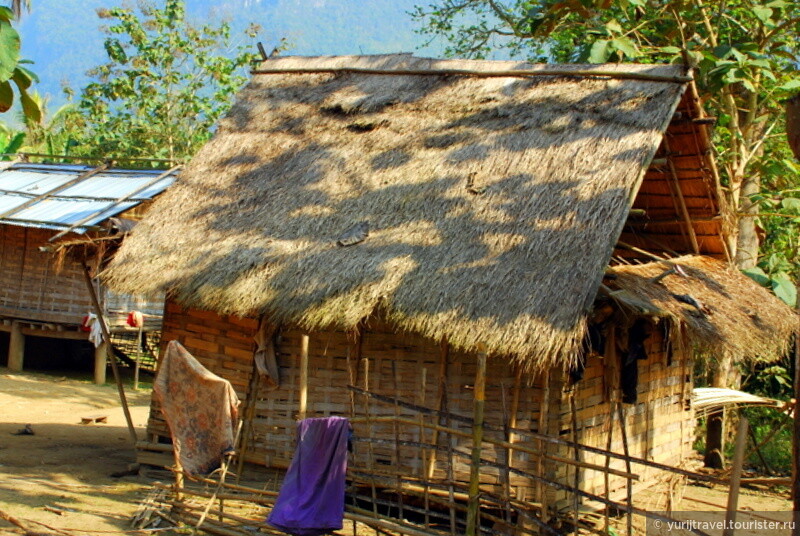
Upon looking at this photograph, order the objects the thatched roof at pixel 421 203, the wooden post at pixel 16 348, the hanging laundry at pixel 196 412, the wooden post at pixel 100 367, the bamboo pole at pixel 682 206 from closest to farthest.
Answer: the thatched roof at pixel 421 203 < the hanging laundry at pixel 196 412 < the bamboo pole at pixel 682 206 < the wooden post at pixel 100 367 < the wooden post at pixel 16 348

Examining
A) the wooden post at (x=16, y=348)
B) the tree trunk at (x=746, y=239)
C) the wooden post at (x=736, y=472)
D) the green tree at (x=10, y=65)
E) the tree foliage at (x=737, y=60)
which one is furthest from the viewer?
the wooden post at (x=16, y=348)

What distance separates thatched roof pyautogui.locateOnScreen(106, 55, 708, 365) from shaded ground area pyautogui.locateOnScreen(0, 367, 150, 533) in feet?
6.25

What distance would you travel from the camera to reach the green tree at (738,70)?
9.32 m

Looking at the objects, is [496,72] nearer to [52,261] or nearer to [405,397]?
[405,397]

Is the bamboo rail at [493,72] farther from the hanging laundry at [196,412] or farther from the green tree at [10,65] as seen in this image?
the hanging laundry at [196,412]

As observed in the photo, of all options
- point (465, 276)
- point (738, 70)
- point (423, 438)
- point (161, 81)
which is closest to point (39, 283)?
point (161, 81)

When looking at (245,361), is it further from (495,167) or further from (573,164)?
(573,164)

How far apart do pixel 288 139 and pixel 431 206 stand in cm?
231

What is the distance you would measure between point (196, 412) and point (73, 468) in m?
2.69

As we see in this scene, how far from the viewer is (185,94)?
19.8m

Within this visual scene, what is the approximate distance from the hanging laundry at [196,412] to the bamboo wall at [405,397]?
83 cm

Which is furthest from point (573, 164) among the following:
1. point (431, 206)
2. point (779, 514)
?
point (779, 514)

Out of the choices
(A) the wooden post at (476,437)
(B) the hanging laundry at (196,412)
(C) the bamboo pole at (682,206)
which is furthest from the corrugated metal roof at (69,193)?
(A) the wooden post at (476,437)

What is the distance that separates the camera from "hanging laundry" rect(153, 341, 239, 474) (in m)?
6.83
